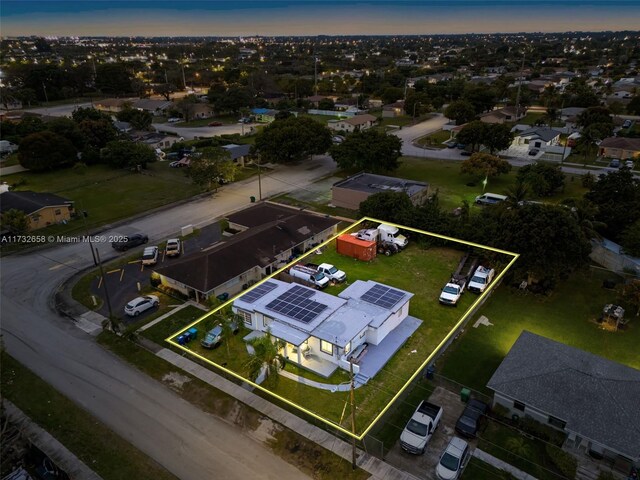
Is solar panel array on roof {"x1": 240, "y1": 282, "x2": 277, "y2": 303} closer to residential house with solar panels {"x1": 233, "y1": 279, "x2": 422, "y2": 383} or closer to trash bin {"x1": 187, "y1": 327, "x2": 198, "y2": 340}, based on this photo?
residential house with solar panels {"x1": 233, "y1": 279, "x2": 422, "y2": 383}

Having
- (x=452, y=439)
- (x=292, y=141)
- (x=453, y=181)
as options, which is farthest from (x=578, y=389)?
(x=292, y=141)

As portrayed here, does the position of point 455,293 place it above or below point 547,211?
below

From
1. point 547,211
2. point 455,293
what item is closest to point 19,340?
point 455,293

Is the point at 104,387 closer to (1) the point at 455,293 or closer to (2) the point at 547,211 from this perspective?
(1) the point at 455,293

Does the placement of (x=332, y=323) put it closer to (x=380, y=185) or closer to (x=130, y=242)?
(x=130, y=242)

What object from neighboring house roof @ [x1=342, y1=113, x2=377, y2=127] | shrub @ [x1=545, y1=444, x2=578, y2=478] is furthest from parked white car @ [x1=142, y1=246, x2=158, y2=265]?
neighboring house roof @ [x1=342, y1=113, x2=377, y2=127]

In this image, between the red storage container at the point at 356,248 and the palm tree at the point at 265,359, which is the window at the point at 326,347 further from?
the red storage container at the point at 356,248

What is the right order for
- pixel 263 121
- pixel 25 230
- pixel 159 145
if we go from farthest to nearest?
pixel 263 121, pixel 159 145, pixel 25 230
